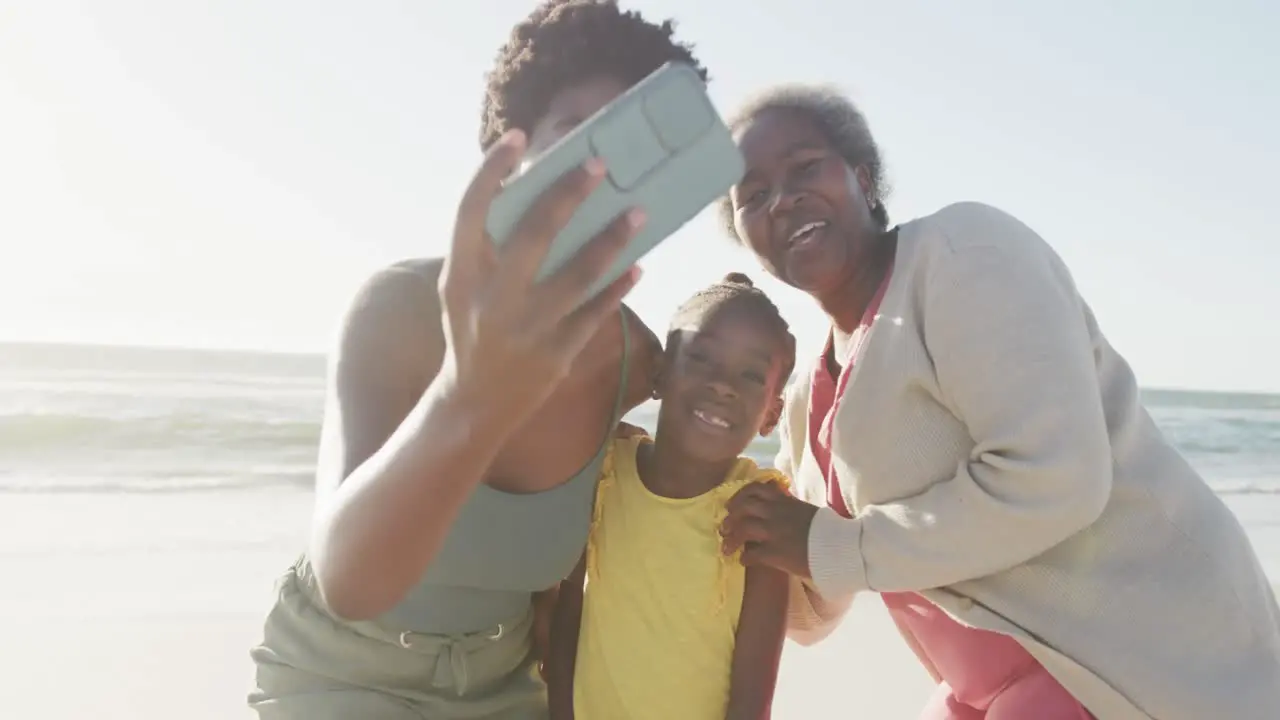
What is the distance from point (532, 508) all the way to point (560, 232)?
0.97 metres

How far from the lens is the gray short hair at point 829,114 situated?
2.53 m

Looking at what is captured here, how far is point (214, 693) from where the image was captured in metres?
4.49

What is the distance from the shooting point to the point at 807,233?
2398 mm

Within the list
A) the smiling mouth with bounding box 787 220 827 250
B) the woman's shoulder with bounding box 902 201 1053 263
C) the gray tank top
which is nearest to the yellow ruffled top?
the gray tank top

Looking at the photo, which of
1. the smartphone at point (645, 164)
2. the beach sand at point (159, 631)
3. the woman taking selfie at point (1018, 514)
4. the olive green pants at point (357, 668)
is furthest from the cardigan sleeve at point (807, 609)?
the beach sand at point (159, 631)

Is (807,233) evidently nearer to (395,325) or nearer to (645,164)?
(395,325)

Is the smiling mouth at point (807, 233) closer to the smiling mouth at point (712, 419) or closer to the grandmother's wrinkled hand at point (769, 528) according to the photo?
the smiling mouth at point (712, 419)

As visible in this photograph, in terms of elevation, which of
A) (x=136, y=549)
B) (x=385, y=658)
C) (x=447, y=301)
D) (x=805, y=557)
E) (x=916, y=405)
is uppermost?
(x=447, y=301)

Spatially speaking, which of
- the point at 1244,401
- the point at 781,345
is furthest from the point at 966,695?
the point at 1244,401

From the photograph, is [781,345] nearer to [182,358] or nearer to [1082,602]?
[1082,602]

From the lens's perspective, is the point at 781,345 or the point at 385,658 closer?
the point at 385,658

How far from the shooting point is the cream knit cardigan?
1981 millimetres

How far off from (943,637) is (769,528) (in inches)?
18.3

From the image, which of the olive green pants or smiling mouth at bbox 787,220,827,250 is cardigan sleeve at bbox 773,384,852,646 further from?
the olive green pants
